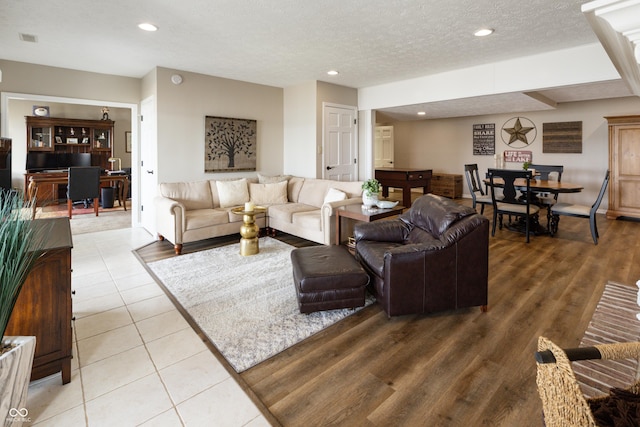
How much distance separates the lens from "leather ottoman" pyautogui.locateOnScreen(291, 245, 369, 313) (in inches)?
99.4

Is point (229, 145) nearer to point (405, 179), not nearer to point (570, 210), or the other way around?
point (405, 179)

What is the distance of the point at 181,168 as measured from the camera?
5.17 m

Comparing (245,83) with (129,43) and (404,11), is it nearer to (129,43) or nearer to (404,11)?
(129,43)

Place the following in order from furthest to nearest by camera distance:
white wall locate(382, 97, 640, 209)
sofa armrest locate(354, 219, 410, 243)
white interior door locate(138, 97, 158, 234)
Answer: white wall locate(382, 97, 640, 209), white interior door locate(138, 97, 158, 234), sofa armrest locate(354, 219, 410, 243)

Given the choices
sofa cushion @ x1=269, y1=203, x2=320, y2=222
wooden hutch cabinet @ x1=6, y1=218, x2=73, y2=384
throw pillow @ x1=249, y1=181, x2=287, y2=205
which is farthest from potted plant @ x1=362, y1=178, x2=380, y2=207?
wooden hutch cabinet @ x1=6, y1=218, x2=73, y2=384

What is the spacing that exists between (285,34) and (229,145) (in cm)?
252

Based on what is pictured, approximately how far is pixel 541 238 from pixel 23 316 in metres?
5.73

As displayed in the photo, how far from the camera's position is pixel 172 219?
14.0 ft

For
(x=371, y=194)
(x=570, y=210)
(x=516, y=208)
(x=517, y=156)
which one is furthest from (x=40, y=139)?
(x=517, y=156)

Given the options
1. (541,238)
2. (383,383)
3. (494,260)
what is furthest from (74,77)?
(541,238)

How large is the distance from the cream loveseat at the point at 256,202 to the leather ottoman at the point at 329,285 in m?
1.58

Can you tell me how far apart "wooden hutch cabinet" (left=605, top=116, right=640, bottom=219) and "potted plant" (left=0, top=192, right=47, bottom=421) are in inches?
325

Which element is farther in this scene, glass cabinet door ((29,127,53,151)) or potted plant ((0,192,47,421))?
glass cabinet door ((29,127,53,151))

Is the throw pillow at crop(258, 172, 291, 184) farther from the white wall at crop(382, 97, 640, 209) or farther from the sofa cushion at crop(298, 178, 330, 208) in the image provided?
the white wall at crop(382, 97, 640, 209)
